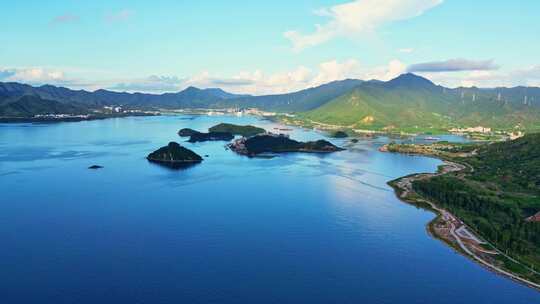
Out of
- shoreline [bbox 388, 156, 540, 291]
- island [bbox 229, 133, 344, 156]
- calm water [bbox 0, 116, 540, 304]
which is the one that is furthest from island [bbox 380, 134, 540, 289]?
island [bbox 229, 133, 344, 156]

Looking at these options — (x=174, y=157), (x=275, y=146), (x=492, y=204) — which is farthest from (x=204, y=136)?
(x=492, y=204)

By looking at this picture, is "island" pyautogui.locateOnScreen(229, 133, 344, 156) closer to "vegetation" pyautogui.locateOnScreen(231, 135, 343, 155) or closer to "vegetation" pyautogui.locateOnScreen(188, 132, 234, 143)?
"vegetation" pyautogui.locateOnScreen(231, 135, 343, 155)

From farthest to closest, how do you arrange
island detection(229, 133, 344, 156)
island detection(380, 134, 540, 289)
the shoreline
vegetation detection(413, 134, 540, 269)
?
island detection(229, 133, 344, 156) → vegetation detection(413, 134, 540, 269) → island detection(380, 134, 540, 289) → the shoreline

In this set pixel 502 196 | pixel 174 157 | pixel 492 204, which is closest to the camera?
pixel 492 204

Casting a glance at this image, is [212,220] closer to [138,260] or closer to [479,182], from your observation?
[138,260]

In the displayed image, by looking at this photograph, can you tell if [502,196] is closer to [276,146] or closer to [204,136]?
[276,146]

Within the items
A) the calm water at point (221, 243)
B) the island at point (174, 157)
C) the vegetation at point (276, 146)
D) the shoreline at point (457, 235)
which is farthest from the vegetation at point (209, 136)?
the shoreline at point (457, 235)

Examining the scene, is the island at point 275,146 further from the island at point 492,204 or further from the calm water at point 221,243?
the calm water at point 221,243
